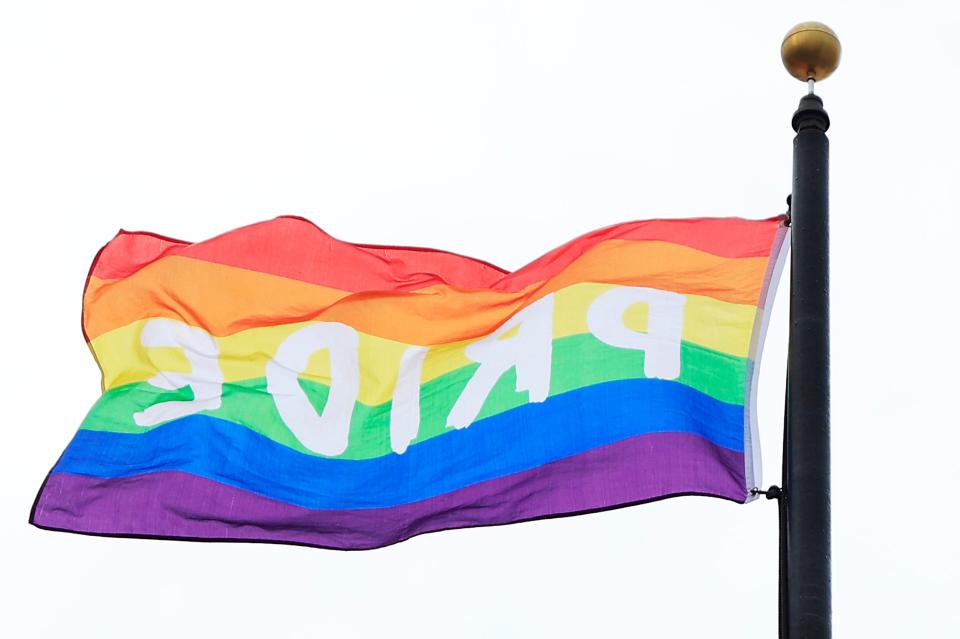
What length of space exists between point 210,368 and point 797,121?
5007mm

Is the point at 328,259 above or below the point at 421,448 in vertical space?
above

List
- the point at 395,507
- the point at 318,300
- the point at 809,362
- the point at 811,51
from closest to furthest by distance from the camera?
the point at 809,362, the point at 811,51, the point at 395,507, the point at 318,300

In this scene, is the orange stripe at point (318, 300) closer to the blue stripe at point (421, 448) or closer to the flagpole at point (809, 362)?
the blue stripe at point (421, 448)

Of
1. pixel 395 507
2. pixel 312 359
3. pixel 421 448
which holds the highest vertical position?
pixel 312 359

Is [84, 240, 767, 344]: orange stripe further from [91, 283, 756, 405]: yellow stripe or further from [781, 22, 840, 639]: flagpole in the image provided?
[781, 22, 840, 639]: flagpole

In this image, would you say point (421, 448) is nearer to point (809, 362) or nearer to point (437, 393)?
point (437, 393)

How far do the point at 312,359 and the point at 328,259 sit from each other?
856 millimetres

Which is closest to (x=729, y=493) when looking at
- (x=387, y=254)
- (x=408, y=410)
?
(x=408, y=410)

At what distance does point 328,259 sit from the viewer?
544 inches

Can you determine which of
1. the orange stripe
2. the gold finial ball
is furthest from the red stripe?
the gold finial ball

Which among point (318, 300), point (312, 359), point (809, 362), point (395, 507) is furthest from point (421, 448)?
point (809, 362)

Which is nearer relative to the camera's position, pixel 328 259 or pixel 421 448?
pixel 421 448

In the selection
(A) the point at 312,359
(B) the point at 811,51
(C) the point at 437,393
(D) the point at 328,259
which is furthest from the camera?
(D) the point at 328,259

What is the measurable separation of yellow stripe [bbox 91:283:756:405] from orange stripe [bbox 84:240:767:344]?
0.07 metres
